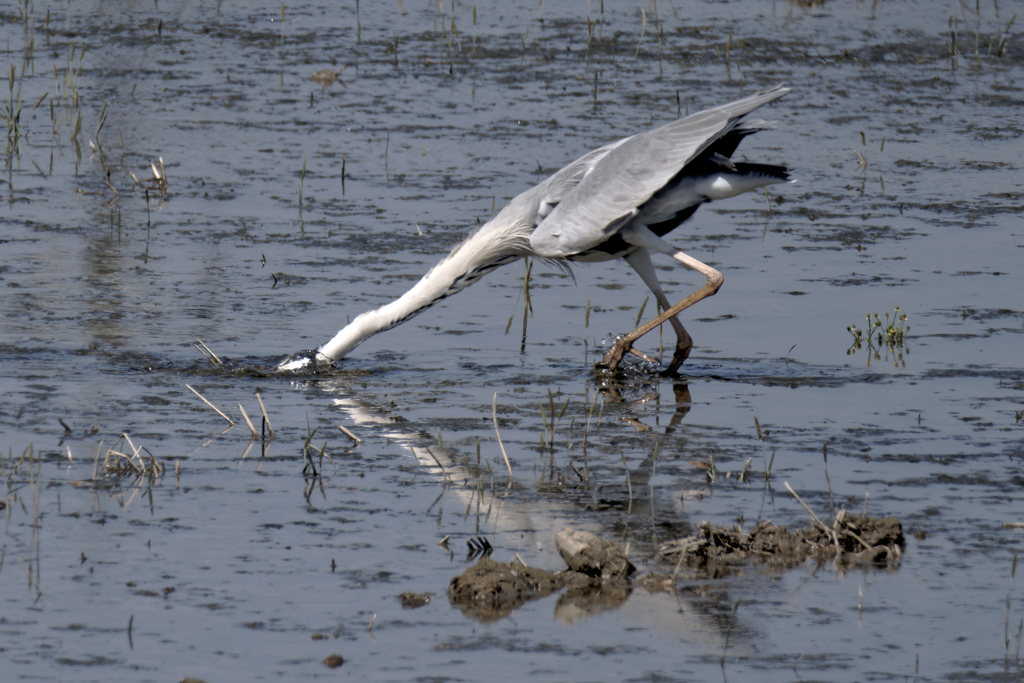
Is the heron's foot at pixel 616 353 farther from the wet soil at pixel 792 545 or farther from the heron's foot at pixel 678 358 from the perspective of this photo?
the wet soil at pixel 792 545

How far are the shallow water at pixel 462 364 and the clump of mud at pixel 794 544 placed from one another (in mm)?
86

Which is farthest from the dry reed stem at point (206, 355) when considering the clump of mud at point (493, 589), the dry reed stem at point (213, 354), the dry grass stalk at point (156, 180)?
the dry grass stalk at point (156, 180)

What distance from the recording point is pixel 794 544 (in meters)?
4.94

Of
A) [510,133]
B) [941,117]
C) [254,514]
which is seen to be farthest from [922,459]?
[941,117]

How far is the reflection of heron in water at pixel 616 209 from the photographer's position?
736 cm

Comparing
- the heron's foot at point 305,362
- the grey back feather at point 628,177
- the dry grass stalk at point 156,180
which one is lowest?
the heron's foot at point 305,362

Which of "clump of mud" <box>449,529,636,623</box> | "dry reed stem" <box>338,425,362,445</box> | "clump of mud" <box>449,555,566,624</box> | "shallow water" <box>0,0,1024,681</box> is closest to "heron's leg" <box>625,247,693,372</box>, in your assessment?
"shallow water" <box>0,0,1024,681</box>

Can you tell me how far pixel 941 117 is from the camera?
13781 mm

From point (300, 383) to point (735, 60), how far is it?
9.57m

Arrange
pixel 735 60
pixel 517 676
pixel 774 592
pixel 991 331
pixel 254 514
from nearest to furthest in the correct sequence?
pixel 517 676 → pixel 774 592 → pixel 254 514 → pixel 991 331 → pixel 735 60

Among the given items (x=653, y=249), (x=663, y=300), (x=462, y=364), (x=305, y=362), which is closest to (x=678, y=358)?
(x=663, y=300)

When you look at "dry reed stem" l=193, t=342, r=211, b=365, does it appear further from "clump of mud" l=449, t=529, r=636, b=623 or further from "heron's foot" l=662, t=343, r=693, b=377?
"clump of mud" l=449, t=529, r=636, b=623

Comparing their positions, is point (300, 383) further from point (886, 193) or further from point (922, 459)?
point (886, 193)

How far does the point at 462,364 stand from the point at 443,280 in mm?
471
